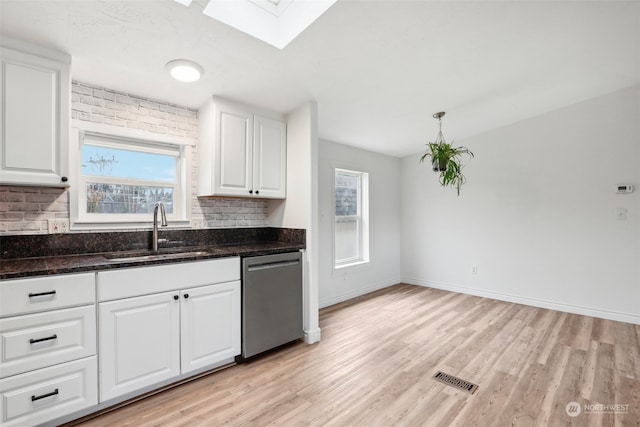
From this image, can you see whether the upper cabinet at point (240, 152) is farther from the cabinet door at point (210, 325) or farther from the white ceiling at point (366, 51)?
the cabinet door at point (210, 325)

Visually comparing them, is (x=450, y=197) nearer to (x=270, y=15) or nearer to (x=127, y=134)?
(x=270, y=15)

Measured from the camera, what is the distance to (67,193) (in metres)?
2.17

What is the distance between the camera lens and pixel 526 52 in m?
2.43

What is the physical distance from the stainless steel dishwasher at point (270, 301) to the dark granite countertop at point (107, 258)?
0.11m

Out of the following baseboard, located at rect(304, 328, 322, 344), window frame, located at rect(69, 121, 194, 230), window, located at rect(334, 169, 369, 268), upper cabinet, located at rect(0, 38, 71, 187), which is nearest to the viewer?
upper cabinet, located at rect(0, 38, 71, 187)

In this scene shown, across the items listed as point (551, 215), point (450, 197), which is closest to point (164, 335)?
point (450, 197)

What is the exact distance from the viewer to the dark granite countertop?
5.37 ft

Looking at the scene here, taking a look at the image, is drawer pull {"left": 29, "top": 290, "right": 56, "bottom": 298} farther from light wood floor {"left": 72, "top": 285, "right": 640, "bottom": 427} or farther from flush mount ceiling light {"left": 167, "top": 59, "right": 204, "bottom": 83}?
flush mount ceiling light {"left": 167, "top": 59, "right": 204, "bottom": 83}

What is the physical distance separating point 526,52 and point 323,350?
3.10 metres

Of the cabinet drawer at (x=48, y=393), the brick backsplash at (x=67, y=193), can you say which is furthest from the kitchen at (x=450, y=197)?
the cabinet drawer at (x=48, y=393)

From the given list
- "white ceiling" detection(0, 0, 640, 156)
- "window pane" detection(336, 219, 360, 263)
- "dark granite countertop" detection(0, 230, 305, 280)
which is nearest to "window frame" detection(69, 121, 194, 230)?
"dark granite countertop" detection(0, 230, 305, 280)

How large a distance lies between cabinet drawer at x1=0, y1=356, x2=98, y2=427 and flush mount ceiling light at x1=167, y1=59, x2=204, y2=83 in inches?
77.0

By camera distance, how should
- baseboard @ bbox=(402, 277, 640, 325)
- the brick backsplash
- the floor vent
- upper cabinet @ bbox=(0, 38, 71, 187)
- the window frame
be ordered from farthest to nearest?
baseboard @ bbox=(402, 277, 640, 325), the window frame, the floor vent, the brick backsplash, upper cabinet @ bbox=(0, 38, 71, 187)

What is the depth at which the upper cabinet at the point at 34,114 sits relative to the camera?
5.70 ft
